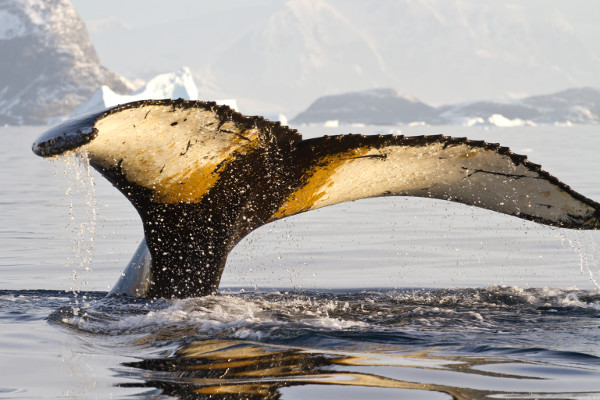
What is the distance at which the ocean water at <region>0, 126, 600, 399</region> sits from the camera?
3.67 m

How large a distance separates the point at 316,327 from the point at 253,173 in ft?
2.98

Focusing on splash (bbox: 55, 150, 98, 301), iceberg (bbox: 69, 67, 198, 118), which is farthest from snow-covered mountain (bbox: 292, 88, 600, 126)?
splash (bbox: 55, 150, 98, 301)

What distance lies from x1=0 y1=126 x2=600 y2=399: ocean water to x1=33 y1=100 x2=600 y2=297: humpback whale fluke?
0.30 metres

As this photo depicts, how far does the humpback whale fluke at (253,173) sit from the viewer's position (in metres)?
4.09

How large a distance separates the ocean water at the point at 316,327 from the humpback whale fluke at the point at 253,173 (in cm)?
30

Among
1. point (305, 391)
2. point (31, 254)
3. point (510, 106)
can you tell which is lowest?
point (305, 391)

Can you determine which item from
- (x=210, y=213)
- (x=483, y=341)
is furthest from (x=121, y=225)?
(x=483, y=341)

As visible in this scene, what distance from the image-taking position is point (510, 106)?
178375 millimetres

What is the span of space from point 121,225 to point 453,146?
28.6 ft

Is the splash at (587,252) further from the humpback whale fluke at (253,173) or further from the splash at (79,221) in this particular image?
the splash at (79,221)

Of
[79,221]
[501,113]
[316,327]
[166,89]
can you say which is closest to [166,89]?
[166,89]

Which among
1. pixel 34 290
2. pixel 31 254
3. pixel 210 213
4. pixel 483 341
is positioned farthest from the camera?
pixel 31 254

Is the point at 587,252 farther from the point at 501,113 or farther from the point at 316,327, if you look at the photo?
the point at 501,113

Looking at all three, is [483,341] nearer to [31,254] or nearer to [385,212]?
[31,254]
